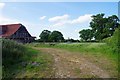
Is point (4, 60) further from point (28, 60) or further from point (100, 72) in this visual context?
point (100, 72)

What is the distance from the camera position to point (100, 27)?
67875 millimetres

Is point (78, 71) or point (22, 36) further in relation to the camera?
point (22, 36)

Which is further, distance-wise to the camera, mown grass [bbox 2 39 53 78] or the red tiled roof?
the red tiled roof

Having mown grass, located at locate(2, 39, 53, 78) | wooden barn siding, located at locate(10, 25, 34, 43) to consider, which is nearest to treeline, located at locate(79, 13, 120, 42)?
wooden barn siding, located at locate(10, 25, 34, 43)

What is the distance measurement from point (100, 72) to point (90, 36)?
57.3 m

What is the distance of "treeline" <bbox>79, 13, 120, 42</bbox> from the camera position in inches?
2502

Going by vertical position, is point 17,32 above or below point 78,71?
above

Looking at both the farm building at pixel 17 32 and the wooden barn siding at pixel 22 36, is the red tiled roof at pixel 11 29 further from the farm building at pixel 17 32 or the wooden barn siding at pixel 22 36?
the wooden barn siding at pixel 22 36

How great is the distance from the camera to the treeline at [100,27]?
63562mm

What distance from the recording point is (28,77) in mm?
11875

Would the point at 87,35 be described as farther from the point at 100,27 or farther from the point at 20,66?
the point at 20,66

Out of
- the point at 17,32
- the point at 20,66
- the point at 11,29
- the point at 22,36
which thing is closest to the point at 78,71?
the point at 20,66

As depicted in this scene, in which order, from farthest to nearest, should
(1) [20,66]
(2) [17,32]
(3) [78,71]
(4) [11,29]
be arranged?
(4) [11,29] < (2) [17,32] < (1) [20,66] < (3) [78,71]

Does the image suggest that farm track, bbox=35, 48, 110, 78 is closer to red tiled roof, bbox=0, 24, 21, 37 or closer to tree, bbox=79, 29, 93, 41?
red tiled roof, bbox=0, 24, 21, 37
